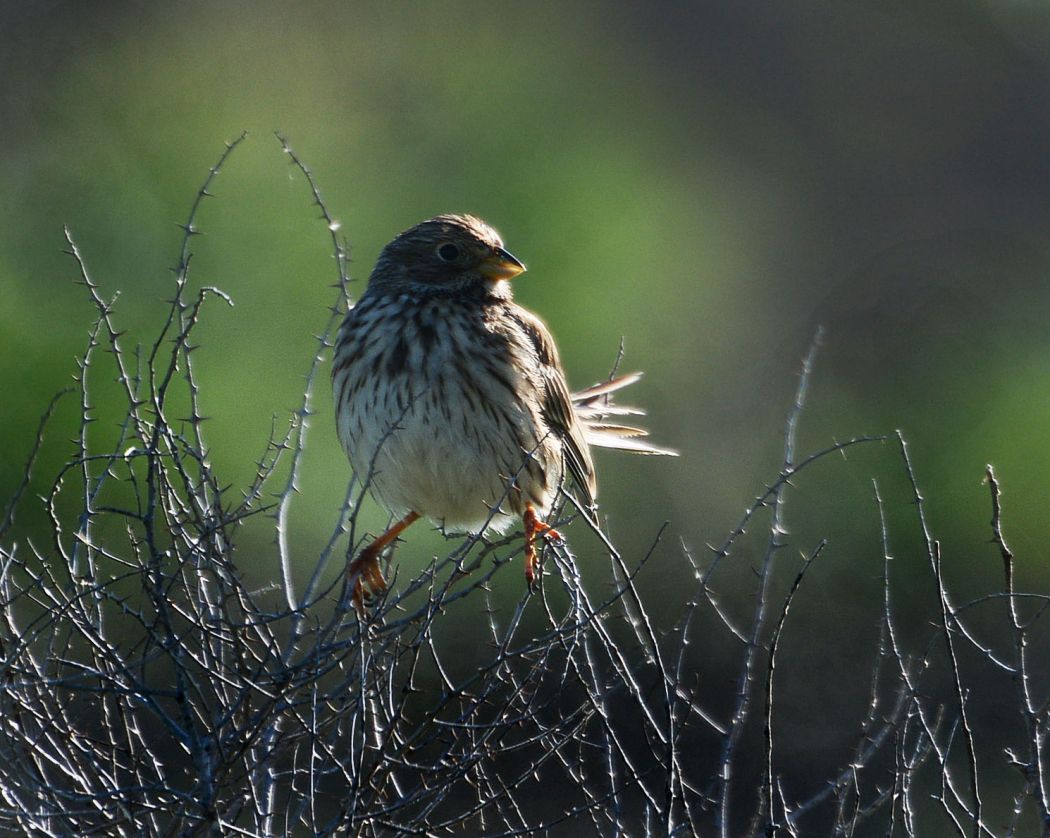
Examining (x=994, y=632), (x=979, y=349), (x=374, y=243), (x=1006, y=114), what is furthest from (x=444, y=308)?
(x=1006, y=114)

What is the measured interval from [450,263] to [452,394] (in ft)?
2.44

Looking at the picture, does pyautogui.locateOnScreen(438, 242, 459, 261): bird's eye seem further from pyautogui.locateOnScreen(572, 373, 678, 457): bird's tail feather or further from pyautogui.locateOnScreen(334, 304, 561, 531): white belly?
pyautogui.locateOnScreen(572, 373, 678, 457): bird's tail feather

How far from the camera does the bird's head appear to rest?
7.05 m

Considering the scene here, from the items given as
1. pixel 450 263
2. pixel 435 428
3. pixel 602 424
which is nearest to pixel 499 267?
pixel 450 263

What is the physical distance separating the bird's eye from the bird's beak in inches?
4.7

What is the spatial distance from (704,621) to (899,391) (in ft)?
28.2

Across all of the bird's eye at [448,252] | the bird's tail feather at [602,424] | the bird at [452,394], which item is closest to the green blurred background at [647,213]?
the bird's tail feather at [602,424]

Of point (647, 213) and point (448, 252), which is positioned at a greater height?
point (448, 252)

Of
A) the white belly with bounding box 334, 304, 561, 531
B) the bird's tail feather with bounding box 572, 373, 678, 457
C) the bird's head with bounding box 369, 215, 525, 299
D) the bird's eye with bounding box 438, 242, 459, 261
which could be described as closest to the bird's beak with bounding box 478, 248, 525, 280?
the bird's head with bounding box 369, 215, 525, 299

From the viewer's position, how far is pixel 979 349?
902 inches

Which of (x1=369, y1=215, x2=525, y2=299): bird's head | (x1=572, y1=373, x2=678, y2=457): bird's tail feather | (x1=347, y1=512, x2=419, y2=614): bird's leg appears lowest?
(x1=347, y1=512, x2=419, y2=614): bird's leg

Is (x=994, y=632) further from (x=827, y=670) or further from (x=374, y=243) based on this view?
(x=374, y=243)

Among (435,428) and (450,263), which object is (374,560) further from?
(450,263)

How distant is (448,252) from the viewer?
7.11 meters
